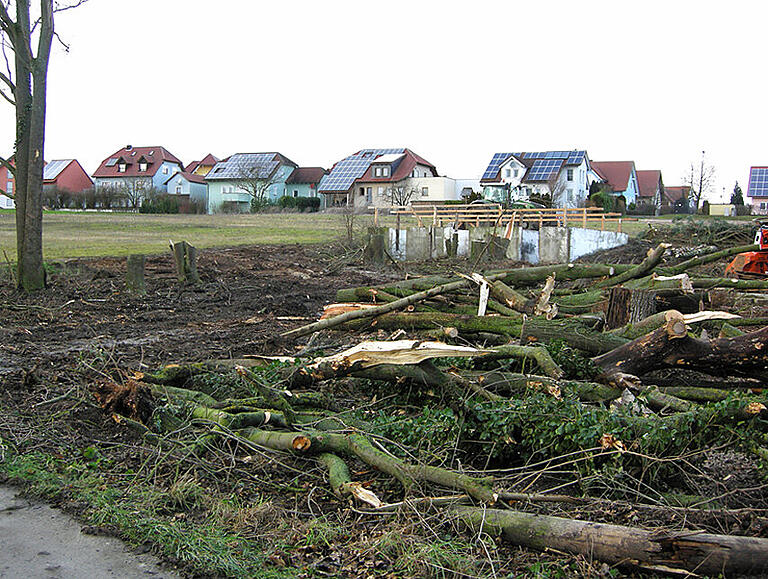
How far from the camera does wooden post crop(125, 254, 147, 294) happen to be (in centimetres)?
1430

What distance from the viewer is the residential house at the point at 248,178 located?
72938 millimetres

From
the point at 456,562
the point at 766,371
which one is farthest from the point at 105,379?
the point at 766,371

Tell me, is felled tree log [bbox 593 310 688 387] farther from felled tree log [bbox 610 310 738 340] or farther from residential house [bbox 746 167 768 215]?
residential house [bbox 746 167 768 215]

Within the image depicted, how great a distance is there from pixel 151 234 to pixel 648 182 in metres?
73.6

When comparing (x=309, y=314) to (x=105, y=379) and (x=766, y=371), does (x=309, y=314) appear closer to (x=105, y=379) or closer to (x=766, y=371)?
(x=105, y=379)

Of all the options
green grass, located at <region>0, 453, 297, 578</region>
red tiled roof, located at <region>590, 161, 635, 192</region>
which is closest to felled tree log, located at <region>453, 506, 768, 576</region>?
green grass, located at <region>0, 453, 297, 578</region>

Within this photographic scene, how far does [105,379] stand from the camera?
659cm

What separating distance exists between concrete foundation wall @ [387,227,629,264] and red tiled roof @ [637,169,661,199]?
66693 mm

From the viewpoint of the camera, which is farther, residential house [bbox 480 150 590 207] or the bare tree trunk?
residential house [bbox 480 150 590 207]

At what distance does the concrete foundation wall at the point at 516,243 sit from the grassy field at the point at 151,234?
1840 millimetres

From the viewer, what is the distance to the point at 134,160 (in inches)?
3246

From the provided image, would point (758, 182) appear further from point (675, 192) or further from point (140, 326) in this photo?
point (140, 326)

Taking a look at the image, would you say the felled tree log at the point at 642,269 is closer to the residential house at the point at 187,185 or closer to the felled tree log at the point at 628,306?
the felled tree log at the point at 628,306

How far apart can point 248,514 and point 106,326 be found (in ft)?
25.1
